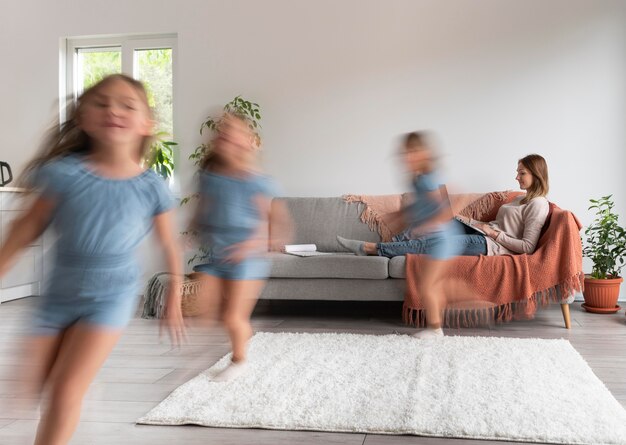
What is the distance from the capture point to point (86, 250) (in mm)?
1426

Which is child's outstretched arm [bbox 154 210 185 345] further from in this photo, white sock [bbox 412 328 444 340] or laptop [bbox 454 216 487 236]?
laptop [bbox 454 216 487 236]

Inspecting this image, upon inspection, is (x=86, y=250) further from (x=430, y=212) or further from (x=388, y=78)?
(x=388, y=78)

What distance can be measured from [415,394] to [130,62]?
13.8 ft

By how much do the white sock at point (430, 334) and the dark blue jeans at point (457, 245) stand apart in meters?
0.55

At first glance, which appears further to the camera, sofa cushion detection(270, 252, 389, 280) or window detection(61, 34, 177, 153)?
window detection(61, 34, 177, 153)

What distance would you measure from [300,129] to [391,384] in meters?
3.02

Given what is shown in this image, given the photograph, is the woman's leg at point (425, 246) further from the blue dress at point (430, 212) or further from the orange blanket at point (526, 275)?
the blue dress at point (430, 212)

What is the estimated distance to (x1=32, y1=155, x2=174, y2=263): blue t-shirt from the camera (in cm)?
143

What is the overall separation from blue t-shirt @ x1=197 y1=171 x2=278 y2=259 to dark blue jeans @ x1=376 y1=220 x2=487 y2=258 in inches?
70.4

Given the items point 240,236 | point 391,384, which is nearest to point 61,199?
point 240,236

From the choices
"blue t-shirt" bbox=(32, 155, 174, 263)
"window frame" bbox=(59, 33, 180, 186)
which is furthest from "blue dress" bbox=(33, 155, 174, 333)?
"window frame" bbox=(59, 33, 180, 186)

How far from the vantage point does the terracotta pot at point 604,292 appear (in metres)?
4.46

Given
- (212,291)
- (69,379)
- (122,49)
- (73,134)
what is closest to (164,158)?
(122,49)

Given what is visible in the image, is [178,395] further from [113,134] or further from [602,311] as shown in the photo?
[602,311]
